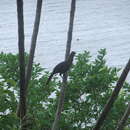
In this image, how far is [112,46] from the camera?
4.79 m

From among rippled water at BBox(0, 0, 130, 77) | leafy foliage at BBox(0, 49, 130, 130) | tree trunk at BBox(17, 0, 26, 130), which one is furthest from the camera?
rippled water at BBox(0, 0, 130, 77)

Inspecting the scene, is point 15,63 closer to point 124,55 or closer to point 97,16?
point 124,55

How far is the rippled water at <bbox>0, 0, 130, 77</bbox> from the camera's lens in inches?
181

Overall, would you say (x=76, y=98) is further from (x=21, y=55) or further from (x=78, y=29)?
(x=78, y=29)

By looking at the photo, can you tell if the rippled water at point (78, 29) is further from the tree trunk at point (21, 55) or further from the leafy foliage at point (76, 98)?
the tree trunk at point (21, 55)

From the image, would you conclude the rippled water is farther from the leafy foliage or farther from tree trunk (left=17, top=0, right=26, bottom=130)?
tree trunk (left=17, top=0, right=26, bottom=130)

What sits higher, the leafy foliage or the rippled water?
the rippled water

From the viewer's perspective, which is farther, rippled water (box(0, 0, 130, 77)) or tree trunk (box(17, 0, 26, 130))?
rippled water (box(0, 0, 130, 77))

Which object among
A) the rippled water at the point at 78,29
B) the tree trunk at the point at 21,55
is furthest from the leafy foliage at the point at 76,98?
the rippled water at the point at 78,29

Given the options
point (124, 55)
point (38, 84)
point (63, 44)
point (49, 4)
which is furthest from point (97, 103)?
point (49, 4)

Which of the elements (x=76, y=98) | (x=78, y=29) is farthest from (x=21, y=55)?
(x=78, y=29)

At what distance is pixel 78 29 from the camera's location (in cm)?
545

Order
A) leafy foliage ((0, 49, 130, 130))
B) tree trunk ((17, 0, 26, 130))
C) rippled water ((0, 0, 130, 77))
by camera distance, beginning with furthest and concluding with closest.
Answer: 1. rippled water ((0, 0, 130, 77))
2. leafy foliage ((0, 49, 130, 130))
3. tree trunk ((17, 0, 26, 130))

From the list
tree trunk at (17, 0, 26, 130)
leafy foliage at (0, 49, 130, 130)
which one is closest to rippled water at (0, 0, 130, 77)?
leafy foliage at (0, 49, 130, 130)
